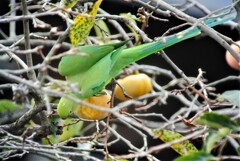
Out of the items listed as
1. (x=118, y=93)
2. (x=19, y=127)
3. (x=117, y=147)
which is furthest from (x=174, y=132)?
(x=117, y=147)

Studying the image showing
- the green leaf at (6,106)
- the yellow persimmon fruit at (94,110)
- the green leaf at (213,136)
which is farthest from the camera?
the green leaf at (6,106)

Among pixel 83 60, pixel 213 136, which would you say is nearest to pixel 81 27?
pixel 83 60

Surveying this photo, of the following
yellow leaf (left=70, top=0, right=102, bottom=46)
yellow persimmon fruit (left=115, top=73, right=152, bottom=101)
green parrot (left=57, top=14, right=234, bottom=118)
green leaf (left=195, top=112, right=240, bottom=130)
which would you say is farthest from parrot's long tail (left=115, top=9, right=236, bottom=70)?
yellow persimmon fruit (left=115, top=73, right=152, bottom=101)

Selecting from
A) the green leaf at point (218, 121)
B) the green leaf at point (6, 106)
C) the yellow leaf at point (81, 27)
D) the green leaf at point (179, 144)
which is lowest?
the green leaf at point (6, 106)

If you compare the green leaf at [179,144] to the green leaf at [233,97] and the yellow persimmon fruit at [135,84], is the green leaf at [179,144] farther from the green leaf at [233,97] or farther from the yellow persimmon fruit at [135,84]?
the yellow persimmon fruit at [135,84]

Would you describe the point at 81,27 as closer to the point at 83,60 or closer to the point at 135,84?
the point at 83,60

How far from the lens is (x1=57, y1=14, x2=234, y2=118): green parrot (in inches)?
38.1

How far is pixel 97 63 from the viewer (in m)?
0.97

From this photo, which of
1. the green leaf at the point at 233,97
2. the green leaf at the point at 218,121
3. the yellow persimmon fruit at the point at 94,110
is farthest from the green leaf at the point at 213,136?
the yellow persimmon fruit at the point at 94,110

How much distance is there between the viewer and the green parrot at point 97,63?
0.97m

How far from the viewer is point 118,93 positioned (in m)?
1.48

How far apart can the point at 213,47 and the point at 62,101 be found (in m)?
1.83

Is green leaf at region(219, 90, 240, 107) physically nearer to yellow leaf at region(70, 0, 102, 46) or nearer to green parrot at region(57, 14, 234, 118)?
green parrot at region(57, 14, 234, 118)

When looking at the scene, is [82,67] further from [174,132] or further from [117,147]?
[117,147]
